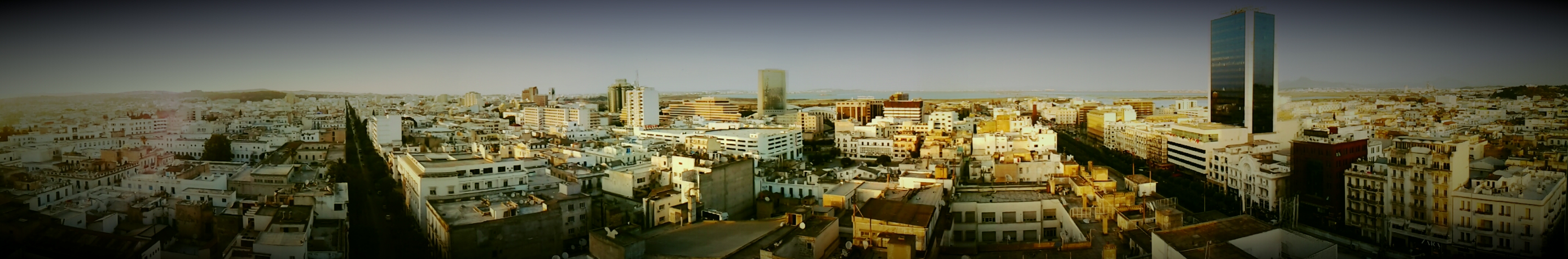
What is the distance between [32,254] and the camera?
4.00 meters

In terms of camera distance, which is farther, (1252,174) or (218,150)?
(218,150)

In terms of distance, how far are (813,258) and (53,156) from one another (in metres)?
6.05

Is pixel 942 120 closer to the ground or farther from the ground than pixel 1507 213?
farther from the ground

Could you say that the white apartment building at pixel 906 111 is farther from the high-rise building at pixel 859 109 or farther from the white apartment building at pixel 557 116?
the white apartment building at pixel 557 116

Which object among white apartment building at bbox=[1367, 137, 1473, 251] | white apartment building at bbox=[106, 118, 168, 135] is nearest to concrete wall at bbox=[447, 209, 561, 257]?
white apartment building at bbox=[106, 118, 168, 135]

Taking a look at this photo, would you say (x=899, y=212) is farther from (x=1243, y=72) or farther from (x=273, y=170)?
(x=1243, y=72)

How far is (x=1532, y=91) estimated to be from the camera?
7.49m

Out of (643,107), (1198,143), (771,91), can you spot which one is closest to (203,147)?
(1198,143)

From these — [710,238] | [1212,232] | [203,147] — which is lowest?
[710,238]

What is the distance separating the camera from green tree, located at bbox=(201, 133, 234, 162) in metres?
8.99

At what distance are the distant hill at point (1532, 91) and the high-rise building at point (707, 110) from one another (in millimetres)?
18269

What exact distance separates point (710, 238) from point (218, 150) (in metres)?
7.29

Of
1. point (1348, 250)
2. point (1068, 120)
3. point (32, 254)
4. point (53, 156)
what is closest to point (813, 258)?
point (1348, 250)

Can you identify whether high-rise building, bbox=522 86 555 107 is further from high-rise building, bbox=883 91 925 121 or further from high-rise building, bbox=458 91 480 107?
high-rise building, bbox=883 91 925 121
